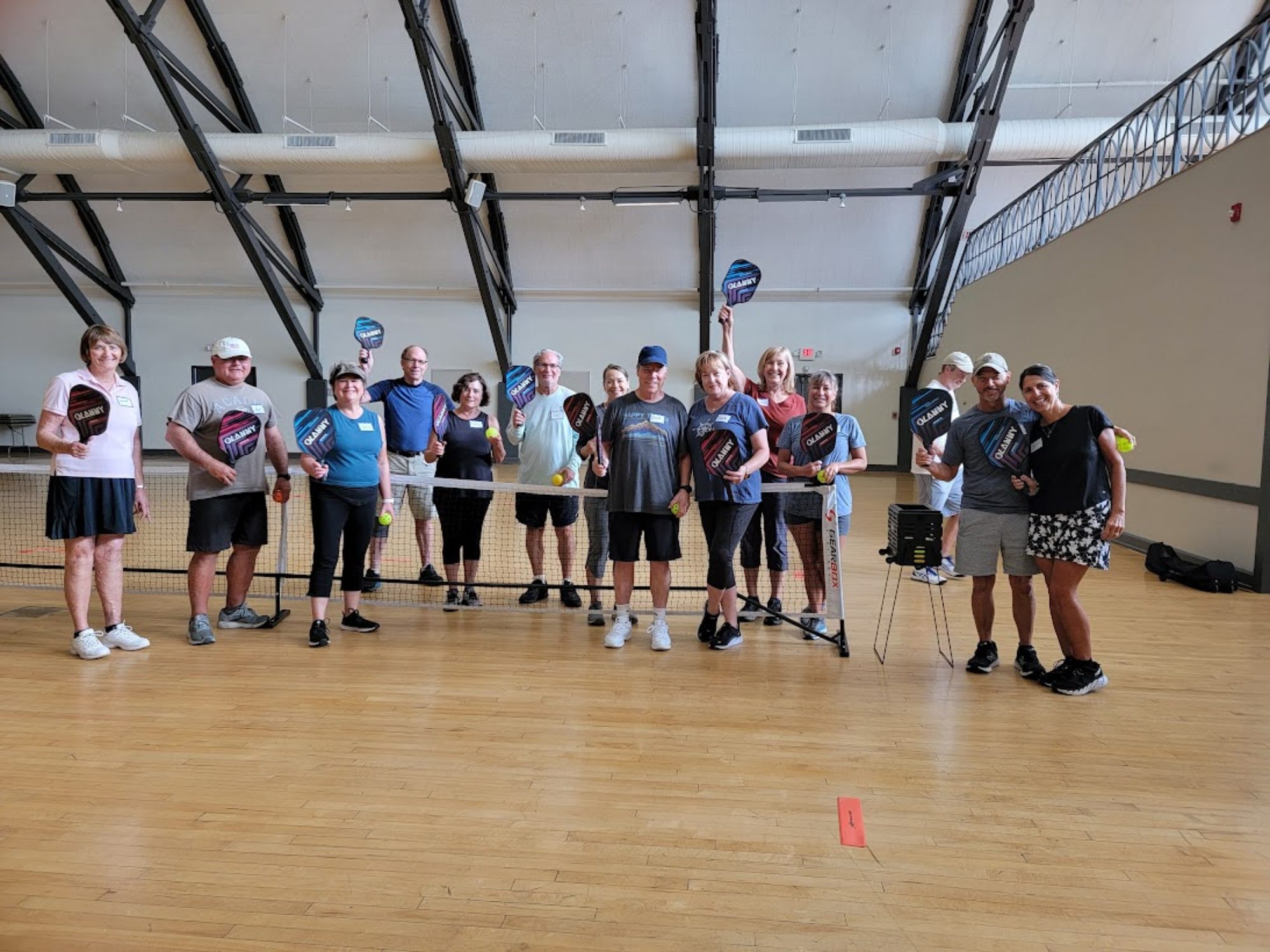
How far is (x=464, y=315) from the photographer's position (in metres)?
16.4

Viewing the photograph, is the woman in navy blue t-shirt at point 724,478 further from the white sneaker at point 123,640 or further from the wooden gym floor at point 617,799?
the white sneaker at point 123,640

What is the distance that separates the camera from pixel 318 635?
4195mm

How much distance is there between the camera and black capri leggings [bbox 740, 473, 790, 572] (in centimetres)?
458

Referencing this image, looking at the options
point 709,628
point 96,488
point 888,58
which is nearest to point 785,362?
point 709,628

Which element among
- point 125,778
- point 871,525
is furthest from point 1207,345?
point 125,778

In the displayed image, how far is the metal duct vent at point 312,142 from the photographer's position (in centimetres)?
1145

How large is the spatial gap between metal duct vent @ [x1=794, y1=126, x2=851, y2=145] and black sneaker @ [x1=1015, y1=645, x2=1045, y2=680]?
9191mm

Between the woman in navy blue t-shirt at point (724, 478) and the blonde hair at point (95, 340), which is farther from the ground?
the blonde hair at point (95, 340)

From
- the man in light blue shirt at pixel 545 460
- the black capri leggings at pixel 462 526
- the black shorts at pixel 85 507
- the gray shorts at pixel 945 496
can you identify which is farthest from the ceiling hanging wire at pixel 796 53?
the black shorts at pixel 85 507

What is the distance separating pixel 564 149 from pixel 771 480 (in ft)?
28.0

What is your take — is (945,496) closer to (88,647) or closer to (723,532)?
(723,532)

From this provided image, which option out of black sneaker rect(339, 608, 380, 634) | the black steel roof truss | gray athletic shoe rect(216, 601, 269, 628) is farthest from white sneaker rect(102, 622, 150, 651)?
the black steel roof truss

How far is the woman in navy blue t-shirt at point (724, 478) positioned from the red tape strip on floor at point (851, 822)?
1660 mm

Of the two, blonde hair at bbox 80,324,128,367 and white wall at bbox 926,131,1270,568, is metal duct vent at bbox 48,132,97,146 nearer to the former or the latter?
blonde hair at bbox 80,324,128,367
